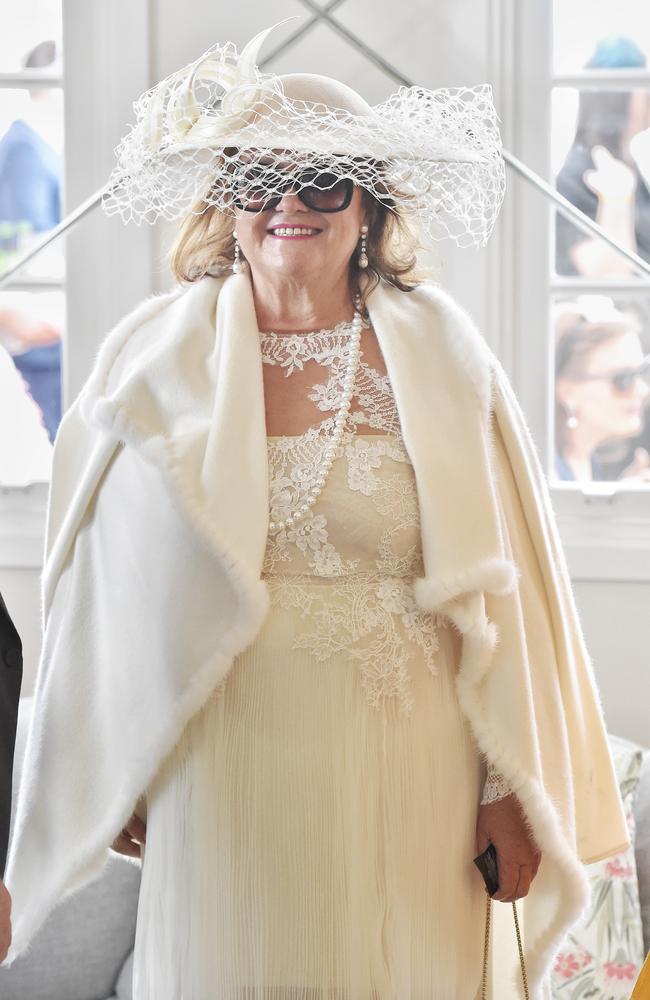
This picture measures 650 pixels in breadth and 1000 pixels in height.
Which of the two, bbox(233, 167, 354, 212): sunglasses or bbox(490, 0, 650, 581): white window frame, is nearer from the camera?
bbox(233, 167, 354, 212): sunglasses

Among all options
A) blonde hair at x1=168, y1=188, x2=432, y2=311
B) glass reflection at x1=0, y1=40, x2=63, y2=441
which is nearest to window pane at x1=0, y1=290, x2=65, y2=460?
glass reflection at x1=0, y1=40, x2=63, y2=441

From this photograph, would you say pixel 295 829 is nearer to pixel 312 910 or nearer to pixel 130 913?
pixel 312 910

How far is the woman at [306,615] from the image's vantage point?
1412mm

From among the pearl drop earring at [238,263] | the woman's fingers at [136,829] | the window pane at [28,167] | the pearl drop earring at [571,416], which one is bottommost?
the woman's fingers at [136,829]

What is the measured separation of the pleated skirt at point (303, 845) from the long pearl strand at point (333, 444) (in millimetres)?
116

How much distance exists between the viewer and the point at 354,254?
1.65 metres

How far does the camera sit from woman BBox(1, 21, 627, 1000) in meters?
1.41

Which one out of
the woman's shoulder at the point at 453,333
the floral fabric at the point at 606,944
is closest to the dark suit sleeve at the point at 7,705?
the woman's shoulder at the point at 453,333

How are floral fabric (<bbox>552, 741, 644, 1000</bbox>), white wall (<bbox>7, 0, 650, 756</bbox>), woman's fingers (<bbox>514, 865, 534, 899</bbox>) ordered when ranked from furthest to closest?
white wall (<bbox>7, 0, 650, 756</bbox>), floral fabric (<bbox>552, 741, 644, 1000</bbox>), woman's fingers (<bbox>514, 865, 534, 899</bbox>)

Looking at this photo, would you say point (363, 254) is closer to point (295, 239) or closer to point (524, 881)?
point (295, 239)

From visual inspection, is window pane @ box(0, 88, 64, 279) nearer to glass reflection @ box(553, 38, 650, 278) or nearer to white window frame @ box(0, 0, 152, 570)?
white window frame @ box(0, 0, 152, 570)

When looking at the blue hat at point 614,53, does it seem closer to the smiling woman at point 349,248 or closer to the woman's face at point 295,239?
the smiling woman at point 349,248

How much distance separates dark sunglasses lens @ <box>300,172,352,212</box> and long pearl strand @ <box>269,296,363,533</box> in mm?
164

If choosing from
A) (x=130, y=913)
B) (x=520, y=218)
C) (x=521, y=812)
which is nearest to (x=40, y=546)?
(x=130, y=913)
